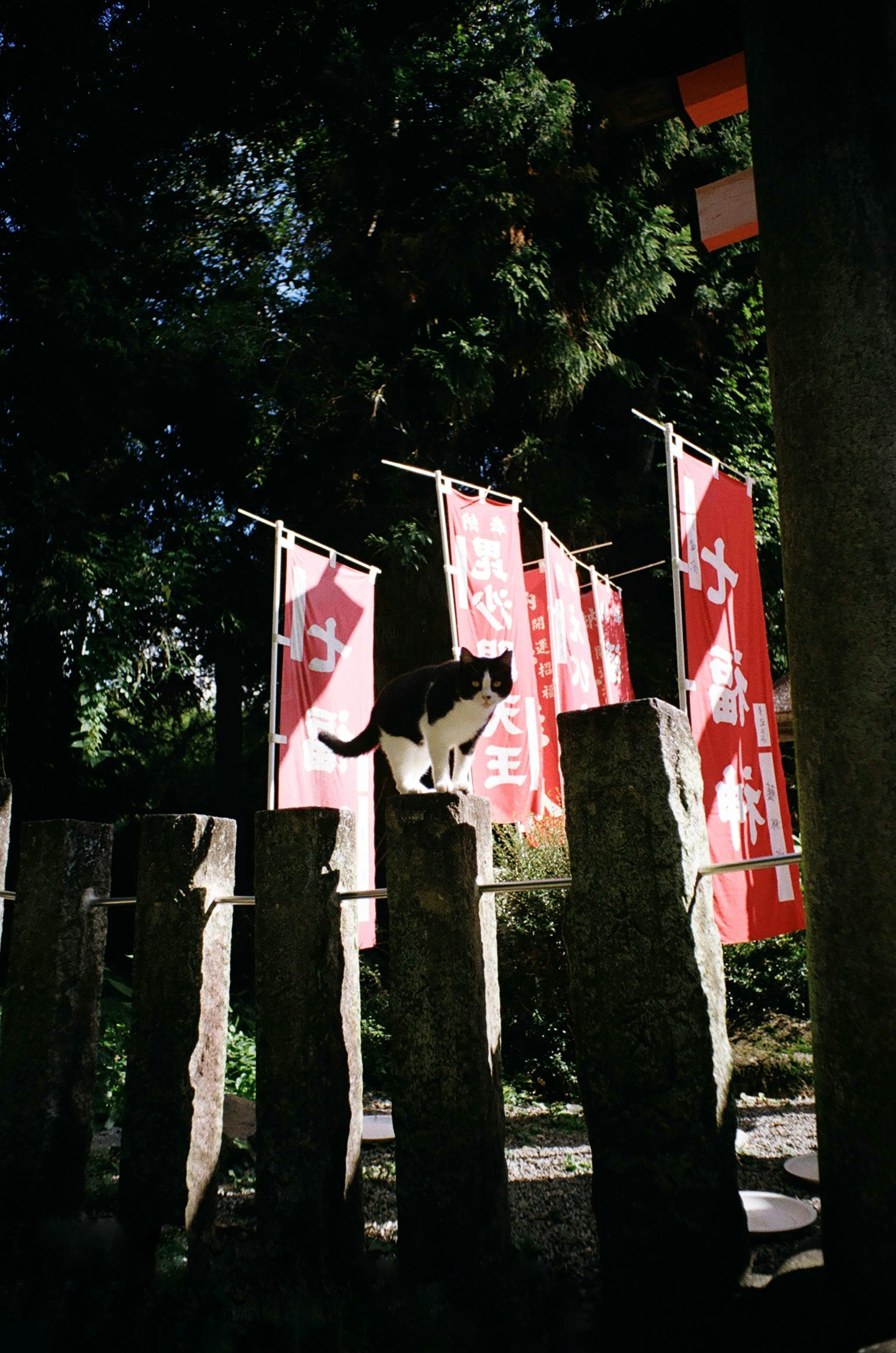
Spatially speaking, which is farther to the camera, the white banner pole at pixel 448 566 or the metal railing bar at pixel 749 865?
the white banner pole at pixel 448 566

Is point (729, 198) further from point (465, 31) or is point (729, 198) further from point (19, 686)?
point (465, 31)

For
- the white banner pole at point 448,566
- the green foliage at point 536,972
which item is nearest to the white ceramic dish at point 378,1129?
the green foliage at point 536,972

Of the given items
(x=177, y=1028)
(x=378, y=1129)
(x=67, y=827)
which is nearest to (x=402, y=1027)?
(x=177, y=1028)

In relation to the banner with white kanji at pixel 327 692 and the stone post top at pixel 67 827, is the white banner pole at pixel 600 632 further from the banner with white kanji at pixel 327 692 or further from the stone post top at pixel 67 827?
the stone post top at pixel 67 827

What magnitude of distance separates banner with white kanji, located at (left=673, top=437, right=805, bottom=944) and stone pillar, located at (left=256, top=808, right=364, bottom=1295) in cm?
245

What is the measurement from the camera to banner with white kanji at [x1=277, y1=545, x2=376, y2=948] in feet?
19.7

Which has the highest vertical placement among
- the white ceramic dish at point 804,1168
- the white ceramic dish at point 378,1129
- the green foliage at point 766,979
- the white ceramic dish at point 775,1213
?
the green foliage at point 766,979

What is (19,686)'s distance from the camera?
30.3 ft

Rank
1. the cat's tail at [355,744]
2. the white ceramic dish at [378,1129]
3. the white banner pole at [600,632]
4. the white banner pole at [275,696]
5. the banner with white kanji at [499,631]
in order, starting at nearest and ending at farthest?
the white ceramic dish at [378,1129] < the cat's tail at [355,744] < the white banner pole at [275,696] < the banner with white kanji at [499,631] < the white banner pole at [600,632]

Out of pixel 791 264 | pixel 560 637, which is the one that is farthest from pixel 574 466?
pixel 791 264

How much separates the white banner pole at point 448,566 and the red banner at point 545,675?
1.35 metres

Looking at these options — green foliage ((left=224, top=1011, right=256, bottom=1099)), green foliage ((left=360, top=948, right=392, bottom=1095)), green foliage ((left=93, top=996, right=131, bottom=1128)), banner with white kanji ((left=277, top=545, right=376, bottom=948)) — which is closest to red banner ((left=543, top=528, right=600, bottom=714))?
banner with white kanji ((left=277, top=545, right=376, bottom=948))

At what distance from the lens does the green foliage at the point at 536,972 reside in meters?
6.30

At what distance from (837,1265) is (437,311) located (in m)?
9.43
